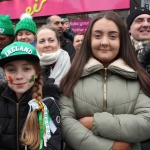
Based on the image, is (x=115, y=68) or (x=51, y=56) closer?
(x=115, y=68)

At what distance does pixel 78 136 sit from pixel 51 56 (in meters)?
1.26

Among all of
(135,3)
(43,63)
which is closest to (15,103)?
(43,63)

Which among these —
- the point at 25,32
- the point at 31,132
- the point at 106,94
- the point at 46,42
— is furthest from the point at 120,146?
the point at 25,32

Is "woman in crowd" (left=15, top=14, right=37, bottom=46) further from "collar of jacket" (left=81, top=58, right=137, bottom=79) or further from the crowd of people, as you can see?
"collar of jacket" (left=81, top=58, right=137, bottom=79)

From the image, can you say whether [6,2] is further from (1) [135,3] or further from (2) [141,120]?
(2) [141,120]

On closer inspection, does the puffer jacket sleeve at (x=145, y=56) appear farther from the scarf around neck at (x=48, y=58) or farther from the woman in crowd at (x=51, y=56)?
the scarf around neck at (x=48, y=58)

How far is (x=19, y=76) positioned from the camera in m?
2.03

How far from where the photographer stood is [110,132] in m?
1.89

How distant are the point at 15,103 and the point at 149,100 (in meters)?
1.11

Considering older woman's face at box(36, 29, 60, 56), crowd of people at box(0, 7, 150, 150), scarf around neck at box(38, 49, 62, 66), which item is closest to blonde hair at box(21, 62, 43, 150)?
crowd of people at box(0, 7, 150, 150)

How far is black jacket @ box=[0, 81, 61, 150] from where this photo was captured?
6.44 feet

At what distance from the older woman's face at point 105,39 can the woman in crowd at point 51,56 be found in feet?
2.68

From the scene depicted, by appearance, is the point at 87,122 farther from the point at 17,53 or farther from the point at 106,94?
the point at 17,53

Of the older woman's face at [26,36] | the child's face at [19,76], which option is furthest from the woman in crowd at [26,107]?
the older woman's face at [26,36]
